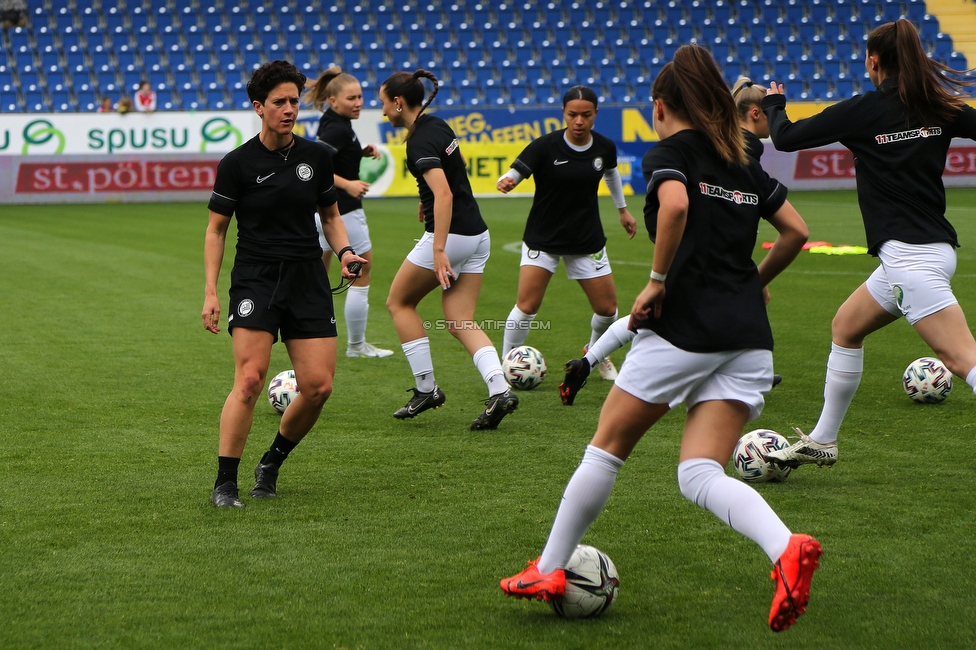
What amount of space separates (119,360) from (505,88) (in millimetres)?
23798

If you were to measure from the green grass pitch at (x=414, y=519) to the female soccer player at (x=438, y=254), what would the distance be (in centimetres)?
25

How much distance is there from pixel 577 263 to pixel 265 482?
3194 millimetres

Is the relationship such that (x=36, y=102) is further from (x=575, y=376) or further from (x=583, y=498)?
(x=583, y=498)

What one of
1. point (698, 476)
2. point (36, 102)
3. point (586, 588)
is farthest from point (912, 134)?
point (36, 102)

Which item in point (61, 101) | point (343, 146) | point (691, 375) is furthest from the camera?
point (61, 101)

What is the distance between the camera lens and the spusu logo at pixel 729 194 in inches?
135

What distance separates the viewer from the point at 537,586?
3537mm

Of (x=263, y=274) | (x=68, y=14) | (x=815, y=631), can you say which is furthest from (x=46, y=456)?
(x=68, y=14)

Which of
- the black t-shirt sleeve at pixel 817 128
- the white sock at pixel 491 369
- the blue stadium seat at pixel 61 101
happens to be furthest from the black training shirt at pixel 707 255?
the blue stadium seat at pixel 61 101

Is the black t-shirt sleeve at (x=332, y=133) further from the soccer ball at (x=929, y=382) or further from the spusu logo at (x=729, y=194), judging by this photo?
the spusu logo at (x=729, y=194)

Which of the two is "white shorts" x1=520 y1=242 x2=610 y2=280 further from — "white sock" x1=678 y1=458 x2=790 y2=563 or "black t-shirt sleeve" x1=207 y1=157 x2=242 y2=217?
"white sock" x1=678 y1=458 x2=790 y2=563

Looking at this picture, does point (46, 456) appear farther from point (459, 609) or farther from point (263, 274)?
point (459, 609)

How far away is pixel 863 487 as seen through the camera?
5.14 metres

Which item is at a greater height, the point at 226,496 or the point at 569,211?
the point at 569,211
